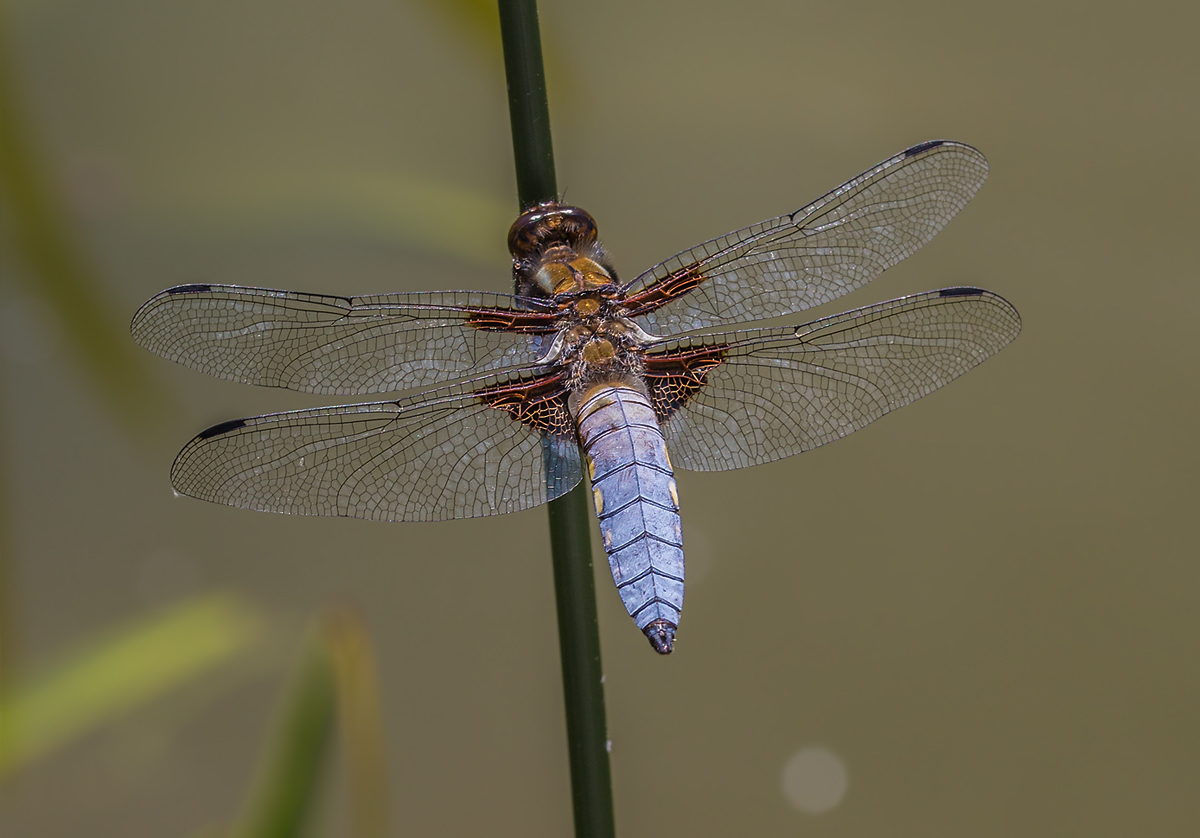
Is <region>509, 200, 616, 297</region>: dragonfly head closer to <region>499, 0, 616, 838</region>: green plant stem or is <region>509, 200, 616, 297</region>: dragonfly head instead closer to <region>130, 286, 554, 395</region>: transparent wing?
<region>130, 286, 554, 395</region>: transparent wing

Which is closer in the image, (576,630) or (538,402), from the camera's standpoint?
(576,630)

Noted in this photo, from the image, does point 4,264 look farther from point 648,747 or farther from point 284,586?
point 648,747

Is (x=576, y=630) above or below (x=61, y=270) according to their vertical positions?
below

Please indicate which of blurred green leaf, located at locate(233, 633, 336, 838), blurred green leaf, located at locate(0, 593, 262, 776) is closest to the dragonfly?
blurred green leaf, located at locate(233, 633, 336, 838)

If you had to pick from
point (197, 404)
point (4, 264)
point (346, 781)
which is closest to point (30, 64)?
point (4, 264)

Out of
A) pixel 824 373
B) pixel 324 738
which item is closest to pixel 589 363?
pixel 824 373

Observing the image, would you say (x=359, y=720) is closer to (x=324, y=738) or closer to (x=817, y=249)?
(x=324, y=738)

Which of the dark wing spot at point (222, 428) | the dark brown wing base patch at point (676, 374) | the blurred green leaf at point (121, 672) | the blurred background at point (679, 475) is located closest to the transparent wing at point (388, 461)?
the dark wing spot at point (222, 428)
